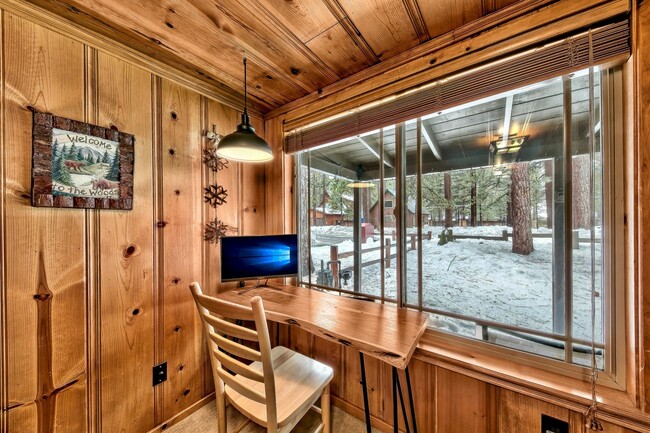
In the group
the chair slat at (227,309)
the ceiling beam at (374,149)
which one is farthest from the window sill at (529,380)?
the ceiling beam at (374,149)

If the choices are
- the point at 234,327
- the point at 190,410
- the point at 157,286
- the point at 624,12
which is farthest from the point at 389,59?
the point at 190,410

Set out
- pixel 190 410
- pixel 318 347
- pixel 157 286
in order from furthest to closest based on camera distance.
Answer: pixel 318 347
pixel 190 410
pixel 157 286

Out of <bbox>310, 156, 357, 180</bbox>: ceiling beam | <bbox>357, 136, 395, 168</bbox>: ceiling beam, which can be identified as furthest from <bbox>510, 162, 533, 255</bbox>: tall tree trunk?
<bbox>310, 156, 357, 180</bbox>: ceiling beam

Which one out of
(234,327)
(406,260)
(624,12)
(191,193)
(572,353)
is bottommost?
(572,353)

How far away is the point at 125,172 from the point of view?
1387 millimetres

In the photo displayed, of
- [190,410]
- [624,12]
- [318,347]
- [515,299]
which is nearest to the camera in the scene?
[624,12]

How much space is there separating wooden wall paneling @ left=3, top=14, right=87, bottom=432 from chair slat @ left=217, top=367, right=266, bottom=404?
2.58 feet

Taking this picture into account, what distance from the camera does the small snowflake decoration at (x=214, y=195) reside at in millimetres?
1791

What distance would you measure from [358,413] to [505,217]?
62.8 inches

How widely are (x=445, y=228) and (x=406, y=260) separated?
32 centimetres

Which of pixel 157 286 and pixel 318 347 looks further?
pixel 318 347

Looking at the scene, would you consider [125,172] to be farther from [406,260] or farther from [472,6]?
[472,6]

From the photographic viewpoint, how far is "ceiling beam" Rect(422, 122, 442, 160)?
1.46m

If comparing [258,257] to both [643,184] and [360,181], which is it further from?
[643,184]
